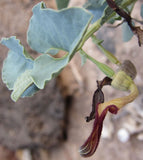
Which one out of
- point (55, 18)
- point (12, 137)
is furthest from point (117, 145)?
point (55, 18)

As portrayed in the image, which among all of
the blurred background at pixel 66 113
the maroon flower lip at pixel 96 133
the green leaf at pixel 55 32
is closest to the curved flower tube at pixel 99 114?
the maroon flower lip at pixel 96 133

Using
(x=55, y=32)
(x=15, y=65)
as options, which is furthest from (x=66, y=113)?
(x=55, y=32)

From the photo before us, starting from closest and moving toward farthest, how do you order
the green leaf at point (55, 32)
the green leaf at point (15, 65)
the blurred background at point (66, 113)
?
the green leaf at point (55, 32), the green leaf at point (15, 65), the blurred background at point (66, 113)

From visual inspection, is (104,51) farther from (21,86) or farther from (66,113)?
(66,113)

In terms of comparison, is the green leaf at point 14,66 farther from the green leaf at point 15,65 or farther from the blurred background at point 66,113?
the blurred background at point 66,113

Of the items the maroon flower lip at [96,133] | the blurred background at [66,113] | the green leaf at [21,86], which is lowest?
the blurred background at [66,113]

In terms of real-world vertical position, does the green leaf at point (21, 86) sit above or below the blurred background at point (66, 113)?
above
